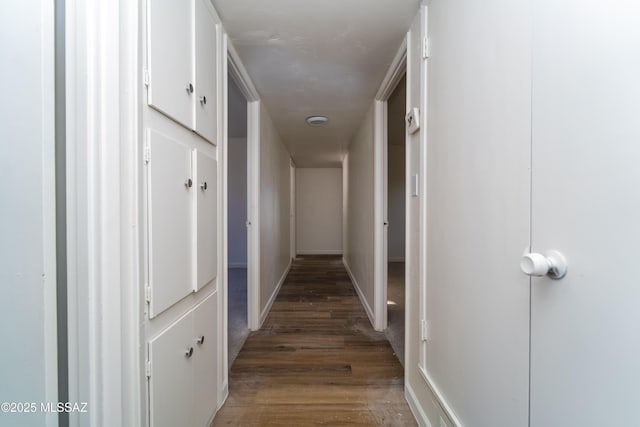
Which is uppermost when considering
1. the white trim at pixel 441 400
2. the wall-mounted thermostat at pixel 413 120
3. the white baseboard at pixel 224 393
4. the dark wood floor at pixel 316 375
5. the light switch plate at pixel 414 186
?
the wall-mounted thermostat at pixel 413 120

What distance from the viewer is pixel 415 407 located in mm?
1429

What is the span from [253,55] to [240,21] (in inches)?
12.8

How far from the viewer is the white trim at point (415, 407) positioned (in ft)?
4.33

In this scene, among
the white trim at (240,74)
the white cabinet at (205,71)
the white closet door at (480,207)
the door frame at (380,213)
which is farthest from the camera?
the door frame at (380,213)

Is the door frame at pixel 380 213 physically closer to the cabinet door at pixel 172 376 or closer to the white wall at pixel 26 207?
the cabinet door at pixel 172 376

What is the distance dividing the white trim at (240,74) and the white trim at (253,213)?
0.65 ft

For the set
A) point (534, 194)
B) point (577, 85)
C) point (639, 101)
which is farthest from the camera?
point (534, 194)

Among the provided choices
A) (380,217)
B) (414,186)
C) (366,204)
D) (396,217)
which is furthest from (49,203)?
(396,217)

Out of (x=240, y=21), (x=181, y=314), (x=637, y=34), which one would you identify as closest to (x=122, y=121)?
(x=181, y=314)

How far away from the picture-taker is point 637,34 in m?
0.47

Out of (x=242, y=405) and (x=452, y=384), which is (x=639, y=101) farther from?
(x=242, y=405)

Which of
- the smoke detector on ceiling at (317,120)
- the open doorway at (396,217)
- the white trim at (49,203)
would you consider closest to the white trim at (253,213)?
the smoke detector on ceiling at (317,120)

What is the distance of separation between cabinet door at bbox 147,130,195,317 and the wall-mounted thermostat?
1.17 meters

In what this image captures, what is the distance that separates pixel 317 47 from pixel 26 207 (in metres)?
1.64
